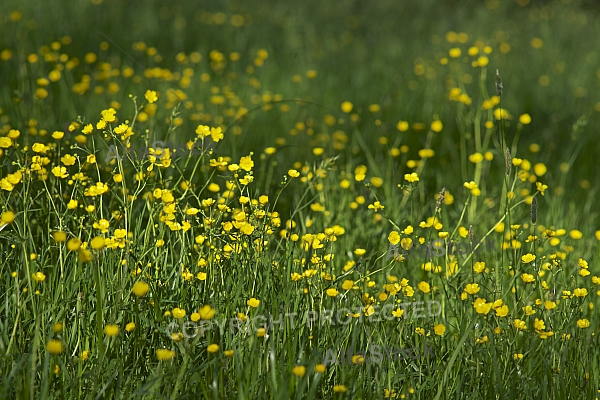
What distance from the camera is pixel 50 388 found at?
1.74m

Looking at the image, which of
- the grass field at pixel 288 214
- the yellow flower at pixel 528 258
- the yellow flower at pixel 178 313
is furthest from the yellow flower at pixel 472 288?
the yellow flower at pixel 178 313

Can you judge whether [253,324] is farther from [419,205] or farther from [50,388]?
[419,205]

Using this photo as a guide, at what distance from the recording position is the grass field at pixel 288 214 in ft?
5.94

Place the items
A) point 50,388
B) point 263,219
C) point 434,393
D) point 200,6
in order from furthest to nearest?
point 200,6
point 263,219
point 434,393
point 50,388

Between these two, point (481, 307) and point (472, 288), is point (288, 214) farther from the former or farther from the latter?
point (481, 307)

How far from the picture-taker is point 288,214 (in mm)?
3146

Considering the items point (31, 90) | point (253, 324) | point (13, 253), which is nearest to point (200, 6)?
point (31, 90)

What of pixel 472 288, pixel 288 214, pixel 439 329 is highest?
pixel 288 214

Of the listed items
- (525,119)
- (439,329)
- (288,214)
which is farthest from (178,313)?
(525,119)

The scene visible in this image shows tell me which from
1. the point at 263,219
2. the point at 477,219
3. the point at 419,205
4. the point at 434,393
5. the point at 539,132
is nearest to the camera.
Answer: the point at 434,393

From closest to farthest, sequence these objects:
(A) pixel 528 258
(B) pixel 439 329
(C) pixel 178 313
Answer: (C) pixel 178 313, (B) pixel 439 329, (A) pixel 528 258

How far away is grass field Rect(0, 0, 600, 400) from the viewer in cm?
181

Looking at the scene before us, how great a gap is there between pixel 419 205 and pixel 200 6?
4.90 m

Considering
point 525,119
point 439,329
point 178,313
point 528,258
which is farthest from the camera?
point 525,119
